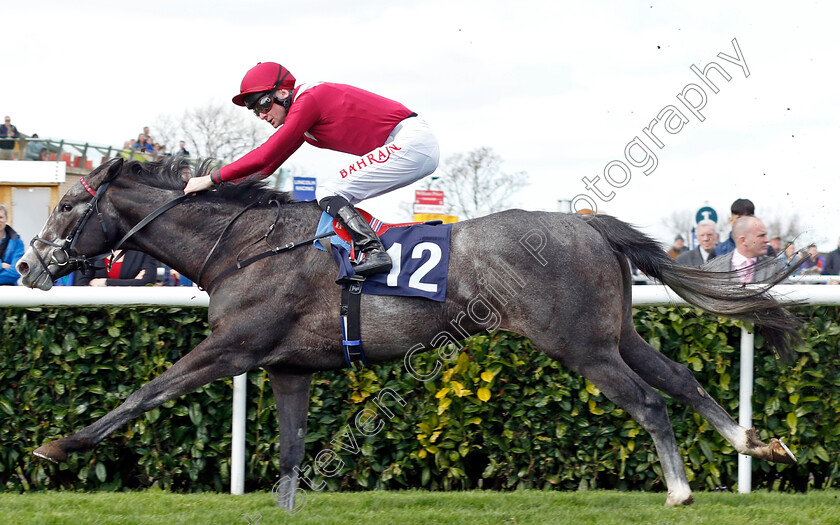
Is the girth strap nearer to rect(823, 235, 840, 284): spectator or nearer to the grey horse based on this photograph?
the grey horse

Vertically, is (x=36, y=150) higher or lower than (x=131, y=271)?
higher

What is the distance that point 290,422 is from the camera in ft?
13.8

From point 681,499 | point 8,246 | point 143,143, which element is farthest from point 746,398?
point 143,143

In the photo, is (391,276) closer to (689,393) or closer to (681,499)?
(689,393)

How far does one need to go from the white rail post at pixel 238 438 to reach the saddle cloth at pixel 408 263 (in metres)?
1.20

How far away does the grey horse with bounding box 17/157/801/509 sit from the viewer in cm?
385

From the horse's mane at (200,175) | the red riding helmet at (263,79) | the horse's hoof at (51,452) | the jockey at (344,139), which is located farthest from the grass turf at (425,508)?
the red riding helmet at (263,79)

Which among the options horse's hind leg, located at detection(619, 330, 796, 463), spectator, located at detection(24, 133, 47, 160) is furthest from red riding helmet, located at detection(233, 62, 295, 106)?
spectator, located at detection(24, 133, 47, 160)

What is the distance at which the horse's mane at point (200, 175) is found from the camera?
4.20 metres

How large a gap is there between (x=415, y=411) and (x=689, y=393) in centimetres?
157

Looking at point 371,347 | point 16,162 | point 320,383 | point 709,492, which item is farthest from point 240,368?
point 16,162

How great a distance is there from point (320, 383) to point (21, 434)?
1.73m

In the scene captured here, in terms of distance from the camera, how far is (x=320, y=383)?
4.79m

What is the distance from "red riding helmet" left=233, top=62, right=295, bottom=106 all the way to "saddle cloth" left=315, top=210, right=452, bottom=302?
74 centimetres
